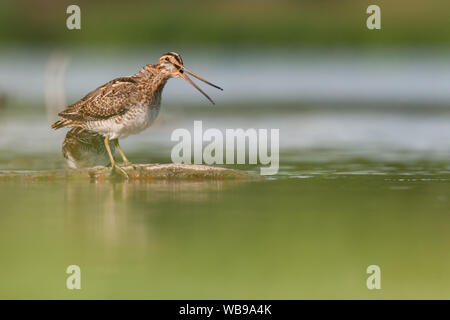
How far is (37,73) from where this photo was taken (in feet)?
129

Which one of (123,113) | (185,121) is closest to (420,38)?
(185,121)

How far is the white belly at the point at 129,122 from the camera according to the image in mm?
12070

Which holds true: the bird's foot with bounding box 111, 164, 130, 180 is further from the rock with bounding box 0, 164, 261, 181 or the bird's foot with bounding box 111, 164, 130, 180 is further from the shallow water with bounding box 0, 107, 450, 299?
the shallow water with bounding box 0, 107, 450, 299

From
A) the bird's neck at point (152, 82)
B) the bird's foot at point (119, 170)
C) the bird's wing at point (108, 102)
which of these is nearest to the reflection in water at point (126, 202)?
the bird's foot at point (119, 170)

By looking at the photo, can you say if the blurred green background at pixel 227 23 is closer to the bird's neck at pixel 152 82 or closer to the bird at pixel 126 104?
the bird at pixel 126 104

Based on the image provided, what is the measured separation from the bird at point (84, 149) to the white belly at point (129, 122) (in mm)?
818

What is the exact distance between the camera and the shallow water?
7.96m

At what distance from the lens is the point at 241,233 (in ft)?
31.5

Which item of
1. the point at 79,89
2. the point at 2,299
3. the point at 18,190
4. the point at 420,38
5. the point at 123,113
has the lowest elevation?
the point at 2,299

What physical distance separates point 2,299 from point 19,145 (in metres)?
10.2

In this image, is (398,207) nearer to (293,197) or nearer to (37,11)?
(293,197)

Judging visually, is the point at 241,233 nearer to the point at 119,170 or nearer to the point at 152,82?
the point at 152,82

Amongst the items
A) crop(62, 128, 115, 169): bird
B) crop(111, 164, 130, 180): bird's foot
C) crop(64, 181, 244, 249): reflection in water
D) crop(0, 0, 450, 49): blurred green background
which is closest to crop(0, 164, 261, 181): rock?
crop(111, 164, 130, 180): bird's foot

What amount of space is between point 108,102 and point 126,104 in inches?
10.6
